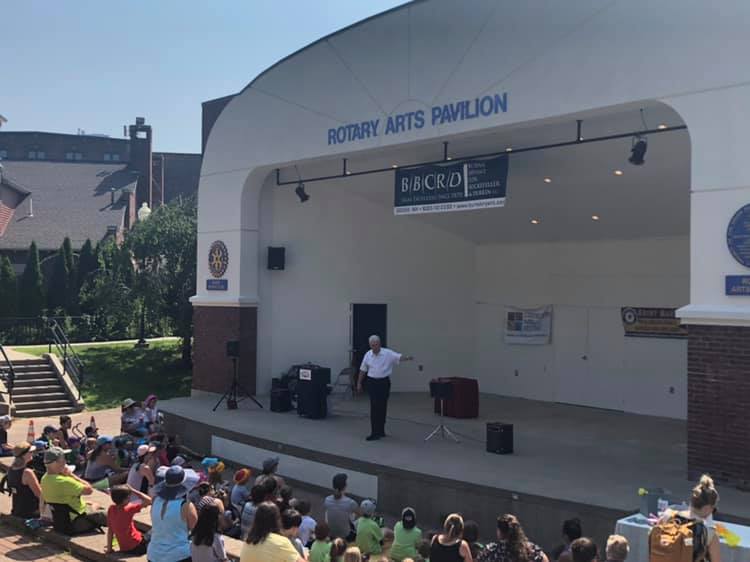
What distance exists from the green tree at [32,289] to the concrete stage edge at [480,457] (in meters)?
20.0

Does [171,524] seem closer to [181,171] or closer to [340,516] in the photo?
[340,516]

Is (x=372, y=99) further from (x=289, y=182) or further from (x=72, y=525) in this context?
(x=72, y=525)

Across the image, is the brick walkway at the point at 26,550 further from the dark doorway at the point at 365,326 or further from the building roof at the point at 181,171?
the building roof at the point at 181,171

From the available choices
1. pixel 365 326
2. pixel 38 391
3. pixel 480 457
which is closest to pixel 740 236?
pixel 480 457

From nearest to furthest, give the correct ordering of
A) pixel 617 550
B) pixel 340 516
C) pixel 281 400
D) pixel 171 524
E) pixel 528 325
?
pixel 617 550
pixel 171 524
pixel 340 516
pixel 281 400
pixel 528 325

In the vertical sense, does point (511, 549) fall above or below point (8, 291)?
below

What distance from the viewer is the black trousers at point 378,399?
11953mm

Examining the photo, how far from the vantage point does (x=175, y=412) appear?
15.2 meters

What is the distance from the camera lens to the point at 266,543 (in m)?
5.50

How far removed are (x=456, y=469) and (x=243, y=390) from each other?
7231 mm

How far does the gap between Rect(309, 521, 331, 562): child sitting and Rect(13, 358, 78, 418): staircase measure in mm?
13936

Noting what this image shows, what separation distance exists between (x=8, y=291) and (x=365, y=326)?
21780 mm

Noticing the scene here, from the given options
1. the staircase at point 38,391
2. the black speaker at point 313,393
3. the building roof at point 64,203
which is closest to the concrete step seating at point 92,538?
the black speaker at point 313,393

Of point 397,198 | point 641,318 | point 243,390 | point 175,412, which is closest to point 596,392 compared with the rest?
point 641,318
